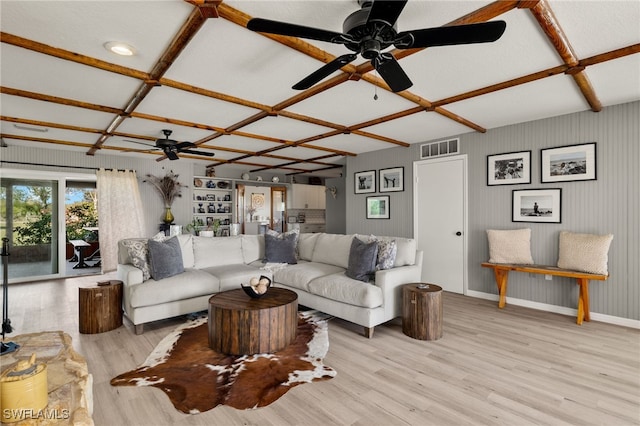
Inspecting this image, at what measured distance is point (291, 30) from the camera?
1.72m

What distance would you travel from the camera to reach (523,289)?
4398 mm

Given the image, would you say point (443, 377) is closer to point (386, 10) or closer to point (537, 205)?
point (386, 10)

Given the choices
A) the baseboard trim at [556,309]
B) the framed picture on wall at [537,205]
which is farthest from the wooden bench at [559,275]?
the framed picture on wall at [537,205]

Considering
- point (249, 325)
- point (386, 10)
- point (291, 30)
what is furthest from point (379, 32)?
point (249, 325)

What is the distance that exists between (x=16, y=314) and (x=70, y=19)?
12.8 ft

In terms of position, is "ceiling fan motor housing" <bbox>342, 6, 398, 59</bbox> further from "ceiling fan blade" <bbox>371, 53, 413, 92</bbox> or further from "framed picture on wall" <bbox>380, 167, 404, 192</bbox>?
"framed picture on wall" <bbox>380, 167, 404, 192</bbox>

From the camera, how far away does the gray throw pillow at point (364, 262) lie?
3564 mm

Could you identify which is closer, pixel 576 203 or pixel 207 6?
pixel 207 6

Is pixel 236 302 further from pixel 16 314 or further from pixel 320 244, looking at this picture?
pixel 16 314

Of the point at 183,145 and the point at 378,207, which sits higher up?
the point at 183,145

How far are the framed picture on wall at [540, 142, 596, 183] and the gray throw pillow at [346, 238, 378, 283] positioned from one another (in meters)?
2.62

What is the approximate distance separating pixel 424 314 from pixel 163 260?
9.67 feet

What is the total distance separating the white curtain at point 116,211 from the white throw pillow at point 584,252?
7.58 meters

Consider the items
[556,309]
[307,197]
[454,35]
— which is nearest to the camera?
[454,35]
